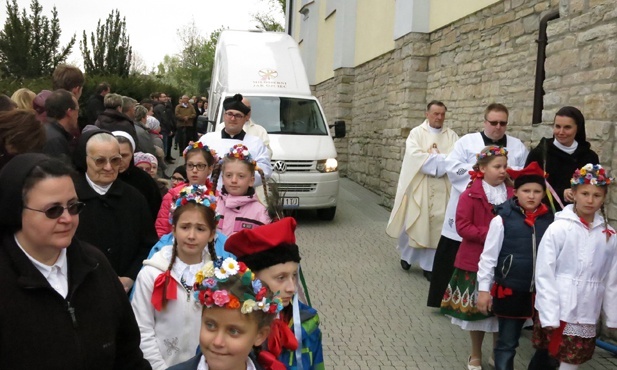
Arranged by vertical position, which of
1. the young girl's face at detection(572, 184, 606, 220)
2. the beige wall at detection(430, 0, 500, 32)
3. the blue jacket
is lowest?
the blue jacket

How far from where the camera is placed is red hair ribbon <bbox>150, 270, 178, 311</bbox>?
339 cm

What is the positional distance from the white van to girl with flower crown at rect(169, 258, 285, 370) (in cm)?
871

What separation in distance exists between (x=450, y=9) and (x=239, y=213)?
27.9 feet

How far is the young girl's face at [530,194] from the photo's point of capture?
510cm

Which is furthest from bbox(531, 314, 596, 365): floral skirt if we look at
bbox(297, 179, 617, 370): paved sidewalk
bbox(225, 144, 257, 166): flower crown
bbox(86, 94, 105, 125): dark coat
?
bbox(86, 94, 105, 125): dark coat

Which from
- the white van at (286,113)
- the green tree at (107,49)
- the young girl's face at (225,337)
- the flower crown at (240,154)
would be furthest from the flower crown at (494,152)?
the green tree at (107,49)

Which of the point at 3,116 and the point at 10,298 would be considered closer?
the point at 10,298

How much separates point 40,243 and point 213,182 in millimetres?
3148

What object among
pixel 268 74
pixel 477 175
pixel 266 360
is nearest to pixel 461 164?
pixel 477 175

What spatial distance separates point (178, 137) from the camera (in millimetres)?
24203

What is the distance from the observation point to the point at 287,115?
12773 millimetres

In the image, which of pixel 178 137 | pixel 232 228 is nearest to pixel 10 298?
pixel 232 228

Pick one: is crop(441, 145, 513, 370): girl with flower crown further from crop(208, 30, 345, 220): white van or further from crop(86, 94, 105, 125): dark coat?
crop(86, 94, 105, 125): dark coat

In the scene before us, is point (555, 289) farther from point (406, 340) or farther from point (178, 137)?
point (178, 137)
